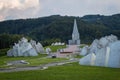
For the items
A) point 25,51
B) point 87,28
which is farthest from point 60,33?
point 25,51

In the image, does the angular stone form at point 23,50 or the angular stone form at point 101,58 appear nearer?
the angular stone form at point 101,58

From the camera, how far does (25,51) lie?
78.4 metres

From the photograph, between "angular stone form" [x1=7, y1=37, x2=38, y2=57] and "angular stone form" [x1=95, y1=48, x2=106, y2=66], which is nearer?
"angular stone form" [x1=95, y1=48, x2=106, y2=66]

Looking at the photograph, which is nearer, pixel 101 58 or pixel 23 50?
pixel 101 58

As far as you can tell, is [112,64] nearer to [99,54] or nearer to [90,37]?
[99,54]

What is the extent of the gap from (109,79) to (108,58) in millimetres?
14133

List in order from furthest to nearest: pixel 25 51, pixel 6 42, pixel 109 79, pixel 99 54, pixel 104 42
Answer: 1. pixel 6 42
2. pixel 25 51
3. pixel 104 42
4. pixel 99 54
5. pixel 109 79

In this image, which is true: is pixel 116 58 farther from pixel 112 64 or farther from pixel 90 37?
pixel 90 37

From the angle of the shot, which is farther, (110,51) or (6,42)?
(6,42)

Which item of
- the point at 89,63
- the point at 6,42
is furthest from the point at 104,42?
the point at 6,42

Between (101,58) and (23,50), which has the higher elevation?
(101,58)

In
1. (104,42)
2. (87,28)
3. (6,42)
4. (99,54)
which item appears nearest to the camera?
(99,54)

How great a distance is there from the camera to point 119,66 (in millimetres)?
38156

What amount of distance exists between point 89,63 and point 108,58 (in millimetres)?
4223
